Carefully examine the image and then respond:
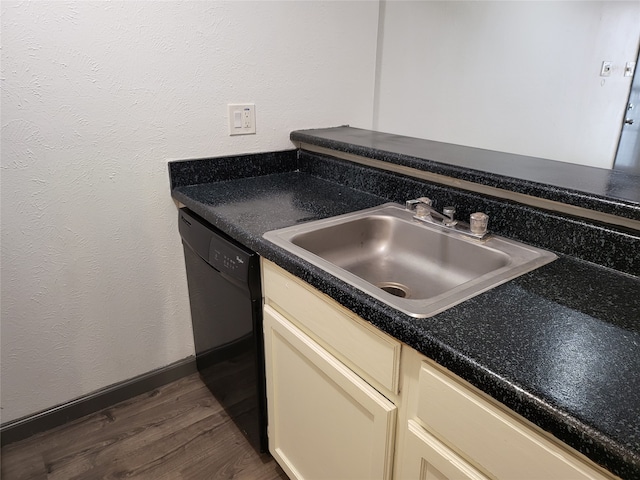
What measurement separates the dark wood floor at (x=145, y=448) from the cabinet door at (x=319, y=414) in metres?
0.20

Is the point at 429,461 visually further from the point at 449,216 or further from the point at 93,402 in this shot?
the point at 93,402

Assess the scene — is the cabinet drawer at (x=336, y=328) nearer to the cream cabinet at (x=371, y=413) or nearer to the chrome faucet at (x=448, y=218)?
the cream cabinet at (x=371, y=413)

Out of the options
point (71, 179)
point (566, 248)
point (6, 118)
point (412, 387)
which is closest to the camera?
point (412, 387)

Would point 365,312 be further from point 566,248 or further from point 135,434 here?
point 135,434

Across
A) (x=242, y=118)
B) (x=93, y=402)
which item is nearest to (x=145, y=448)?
(x=93, y=402)

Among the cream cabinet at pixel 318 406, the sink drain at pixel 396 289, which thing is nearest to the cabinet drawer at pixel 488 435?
the cream cabinet at pixel 318 406

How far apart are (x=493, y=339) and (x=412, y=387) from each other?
0.19m

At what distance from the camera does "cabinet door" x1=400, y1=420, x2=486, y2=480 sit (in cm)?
76

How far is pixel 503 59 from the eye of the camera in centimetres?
286

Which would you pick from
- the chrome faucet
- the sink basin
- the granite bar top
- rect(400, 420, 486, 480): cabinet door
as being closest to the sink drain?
the sink basin

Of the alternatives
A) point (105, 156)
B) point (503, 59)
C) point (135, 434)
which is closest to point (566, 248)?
point (105, 156)

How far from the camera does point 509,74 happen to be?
9.59 feet

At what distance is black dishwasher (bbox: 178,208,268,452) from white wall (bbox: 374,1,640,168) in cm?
113

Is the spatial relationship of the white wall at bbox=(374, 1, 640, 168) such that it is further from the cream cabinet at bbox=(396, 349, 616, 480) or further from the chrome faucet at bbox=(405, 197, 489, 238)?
the cream cabinet at bbox=(396, 349, 616, 480)
